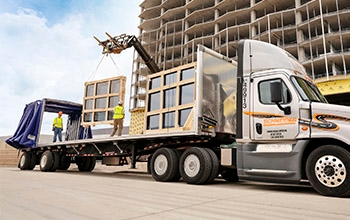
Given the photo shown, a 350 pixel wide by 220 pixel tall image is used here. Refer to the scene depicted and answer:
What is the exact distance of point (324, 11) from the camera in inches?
1334

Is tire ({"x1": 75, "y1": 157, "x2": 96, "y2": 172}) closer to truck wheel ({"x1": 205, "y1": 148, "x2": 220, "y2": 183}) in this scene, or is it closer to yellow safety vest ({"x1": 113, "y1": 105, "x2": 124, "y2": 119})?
yellow safety vest ({"x1": 113, "y1": 105, "x2": 124, "y2": 119})

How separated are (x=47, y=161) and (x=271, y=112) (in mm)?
10005

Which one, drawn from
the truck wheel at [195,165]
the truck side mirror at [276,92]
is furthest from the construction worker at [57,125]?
the truck side mirror at [276,92]

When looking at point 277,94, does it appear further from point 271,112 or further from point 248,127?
point 248,127

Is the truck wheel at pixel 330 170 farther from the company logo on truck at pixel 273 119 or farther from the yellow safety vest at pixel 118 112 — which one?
the yellow safety vest at pixel 118 112

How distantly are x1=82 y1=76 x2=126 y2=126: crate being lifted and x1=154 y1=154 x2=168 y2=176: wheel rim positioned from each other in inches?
160

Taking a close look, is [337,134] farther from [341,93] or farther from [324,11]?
[324,11]

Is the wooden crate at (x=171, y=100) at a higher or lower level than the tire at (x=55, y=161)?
higher

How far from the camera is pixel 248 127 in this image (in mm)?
6762

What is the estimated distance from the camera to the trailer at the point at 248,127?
5.71 m

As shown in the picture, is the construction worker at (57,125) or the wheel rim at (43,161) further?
the construction worker at (57,125)

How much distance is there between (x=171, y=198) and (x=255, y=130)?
282 cm

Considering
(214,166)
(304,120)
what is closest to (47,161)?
(214,166)

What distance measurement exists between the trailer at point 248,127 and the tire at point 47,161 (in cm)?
357
